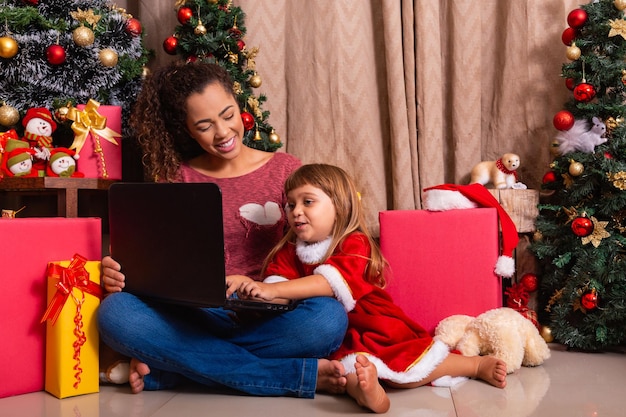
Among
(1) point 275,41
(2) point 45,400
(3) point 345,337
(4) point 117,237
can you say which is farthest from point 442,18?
(2) point 45,400

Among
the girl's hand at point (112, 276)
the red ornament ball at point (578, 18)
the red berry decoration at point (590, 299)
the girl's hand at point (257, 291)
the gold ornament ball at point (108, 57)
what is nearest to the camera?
the girl's hand at point (257, 291)

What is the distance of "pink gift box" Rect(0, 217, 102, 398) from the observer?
152 cm

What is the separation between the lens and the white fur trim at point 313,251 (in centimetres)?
162

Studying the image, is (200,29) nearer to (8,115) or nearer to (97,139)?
(97,139)

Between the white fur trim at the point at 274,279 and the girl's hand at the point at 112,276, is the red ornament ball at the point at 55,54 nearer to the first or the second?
the girl's hand at the point at 112,276

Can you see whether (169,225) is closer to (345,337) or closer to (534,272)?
(345,337)

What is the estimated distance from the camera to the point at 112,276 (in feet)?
5.06

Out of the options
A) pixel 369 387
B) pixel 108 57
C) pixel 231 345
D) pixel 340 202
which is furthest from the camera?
pixel 108 57

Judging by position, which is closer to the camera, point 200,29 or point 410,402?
point 410,402

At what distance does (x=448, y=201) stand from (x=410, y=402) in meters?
0.63

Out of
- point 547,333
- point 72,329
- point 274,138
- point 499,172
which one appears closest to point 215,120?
point 274,138

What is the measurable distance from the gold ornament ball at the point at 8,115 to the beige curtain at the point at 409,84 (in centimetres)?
80

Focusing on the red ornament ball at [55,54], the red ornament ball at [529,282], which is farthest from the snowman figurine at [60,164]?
the red ornament ball at [529,282]

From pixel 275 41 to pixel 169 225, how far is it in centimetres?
108
